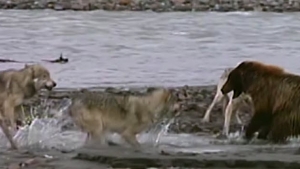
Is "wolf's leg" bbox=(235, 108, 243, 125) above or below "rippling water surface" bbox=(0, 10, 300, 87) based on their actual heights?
above

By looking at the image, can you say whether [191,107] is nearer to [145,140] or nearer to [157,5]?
[145,140]

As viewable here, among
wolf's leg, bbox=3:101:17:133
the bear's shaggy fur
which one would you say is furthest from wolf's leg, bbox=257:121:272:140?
wolf's leg, bbox=3:101:17:133

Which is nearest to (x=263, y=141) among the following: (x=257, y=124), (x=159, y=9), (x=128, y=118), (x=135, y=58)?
(x=257, y=124)

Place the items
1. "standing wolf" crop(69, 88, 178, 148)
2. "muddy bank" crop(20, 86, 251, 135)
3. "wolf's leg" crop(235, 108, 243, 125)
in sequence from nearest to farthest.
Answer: "standing wolf" crop(69, 88, 178, 148) → "muddy bank" crop(20, 86, 251, 135) → "wolf's leg" crop(235, 108, 243, 125)

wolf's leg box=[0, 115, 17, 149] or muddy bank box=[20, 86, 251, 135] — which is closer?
wolf's leg box=[0, 115, 17, 149]

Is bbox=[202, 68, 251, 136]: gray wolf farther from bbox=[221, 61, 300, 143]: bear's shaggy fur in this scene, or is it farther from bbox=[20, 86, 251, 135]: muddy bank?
bbox=[221, 61, 300, 143]: bear's shaggy fur

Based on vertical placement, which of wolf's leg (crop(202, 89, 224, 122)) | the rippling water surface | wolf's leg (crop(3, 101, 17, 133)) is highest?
wolf's leg (crop(3, 101, 17, 133))

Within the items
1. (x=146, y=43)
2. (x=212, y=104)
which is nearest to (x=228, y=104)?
(x=212, y=104)

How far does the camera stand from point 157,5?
30.8 meters

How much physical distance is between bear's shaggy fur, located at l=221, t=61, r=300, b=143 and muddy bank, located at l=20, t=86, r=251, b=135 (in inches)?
51.7

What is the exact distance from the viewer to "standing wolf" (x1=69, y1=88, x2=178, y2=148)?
9.33 metres

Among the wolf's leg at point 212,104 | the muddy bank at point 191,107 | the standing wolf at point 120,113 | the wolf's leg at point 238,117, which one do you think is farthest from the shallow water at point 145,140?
the wolf's leg at point 212,104

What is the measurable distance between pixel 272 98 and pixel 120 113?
1.48 metres

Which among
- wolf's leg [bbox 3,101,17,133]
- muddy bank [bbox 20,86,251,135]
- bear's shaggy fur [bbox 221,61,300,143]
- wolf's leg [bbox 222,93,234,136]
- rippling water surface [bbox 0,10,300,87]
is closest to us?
bear's shaggy fur [bbox 221,61,300,143]
